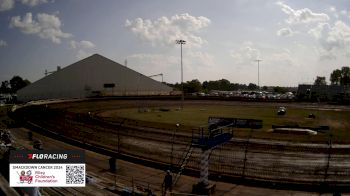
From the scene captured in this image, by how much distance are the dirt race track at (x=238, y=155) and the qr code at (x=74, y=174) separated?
30.5ft

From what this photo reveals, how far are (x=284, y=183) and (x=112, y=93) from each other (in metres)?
88.6

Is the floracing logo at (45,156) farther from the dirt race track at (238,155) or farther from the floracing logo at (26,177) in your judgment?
the dirt race track at (238,155)

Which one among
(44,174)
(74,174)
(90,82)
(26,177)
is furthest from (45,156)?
(90,82)

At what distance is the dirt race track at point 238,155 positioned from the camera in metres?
22.8

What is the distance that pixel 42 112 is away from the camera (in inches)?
2057

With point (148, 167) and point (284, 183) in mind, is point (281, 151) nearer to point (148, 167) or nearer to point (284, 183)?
point (284, 183)

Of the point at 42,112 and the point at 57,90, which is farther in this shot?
the point at 57,90

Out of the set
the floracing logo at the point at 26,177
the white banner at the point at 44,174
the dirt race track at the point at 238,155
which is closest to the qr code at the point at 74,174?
the white banner at the point at 44,174

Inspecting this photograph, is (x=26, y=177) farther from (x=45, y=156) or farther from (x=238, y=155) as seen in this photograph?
(x=238, y=155)

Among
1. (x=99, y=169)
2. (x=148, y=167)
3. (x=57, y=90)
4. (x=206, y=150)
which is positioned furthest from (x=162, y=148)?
(x=57, y=90)

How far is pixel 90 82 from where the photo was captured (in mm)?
101375

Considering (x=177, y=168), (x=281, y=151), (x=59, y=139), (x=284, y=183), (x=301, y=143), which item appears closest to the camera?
(x=284, y=183)

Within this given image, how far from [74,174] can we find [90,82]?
287ft

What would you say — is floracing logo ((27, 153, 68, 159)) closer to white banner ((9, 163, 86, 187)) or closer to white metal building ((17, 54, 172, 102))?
white banner ((9, 163, 86, 187))
